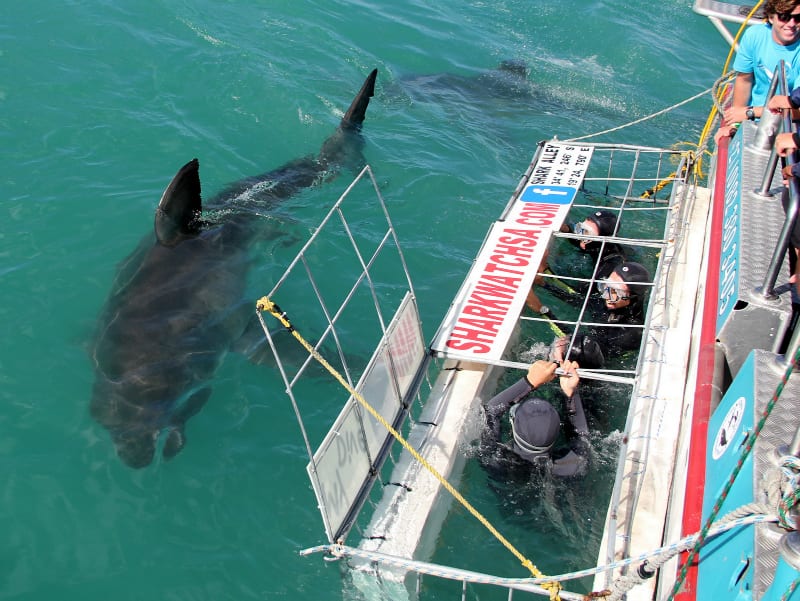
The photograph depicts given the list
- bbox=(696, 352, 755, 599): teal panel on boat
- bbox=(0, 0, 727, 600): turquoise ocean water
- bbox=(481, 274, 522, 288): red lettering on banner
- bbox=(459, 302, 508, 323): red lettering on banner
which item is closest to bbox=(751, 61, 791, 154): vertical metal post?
bbox=(481, 274, 522, 288): red lettering on banner

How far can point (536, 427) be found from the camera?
5.21m

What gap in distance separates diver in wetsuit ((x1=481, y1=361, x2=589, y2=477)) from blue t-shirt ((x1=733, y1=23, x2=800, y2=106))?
350cm

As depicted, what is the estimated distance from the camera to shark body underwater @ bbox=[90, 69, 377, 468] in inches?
239

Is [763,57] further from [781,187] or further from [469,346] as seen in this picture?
[469,346]

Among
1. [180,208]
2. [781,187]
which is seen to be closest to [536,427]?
[781,187]

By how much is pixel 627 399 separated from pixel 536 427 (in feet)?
6.41

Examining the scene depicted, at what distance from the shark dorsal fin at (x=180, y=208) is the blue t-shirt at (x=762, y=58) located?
541cm

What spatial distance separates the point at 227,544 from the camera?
17.3 feet

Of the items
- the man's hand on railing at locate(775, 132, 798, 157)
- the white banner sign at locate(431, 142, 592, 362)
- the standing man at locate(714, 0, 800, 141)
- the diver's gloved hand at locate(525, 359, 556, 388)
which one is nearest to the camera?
the man's hand on railing at locate(775, 132, 798, 157)

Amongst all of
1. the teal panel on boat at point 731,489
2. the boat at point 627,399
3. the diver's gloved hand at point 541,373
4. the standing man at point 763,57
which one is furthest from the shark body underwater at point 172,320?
the standing man at point 763,57

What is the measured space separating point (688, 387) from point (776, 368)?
71.7 inches

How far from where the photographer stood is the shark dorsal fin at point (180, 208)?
A: 690cm

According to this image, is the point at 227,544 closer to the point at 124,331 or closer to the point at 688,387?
the point at 124,331

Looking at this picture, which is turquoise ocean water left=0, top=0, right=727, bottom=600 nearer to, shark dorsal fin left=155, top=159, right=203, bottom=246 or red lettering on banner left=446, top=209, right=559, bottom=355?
shark dorsal fin left=155, top=159, right=203, bottom=246
